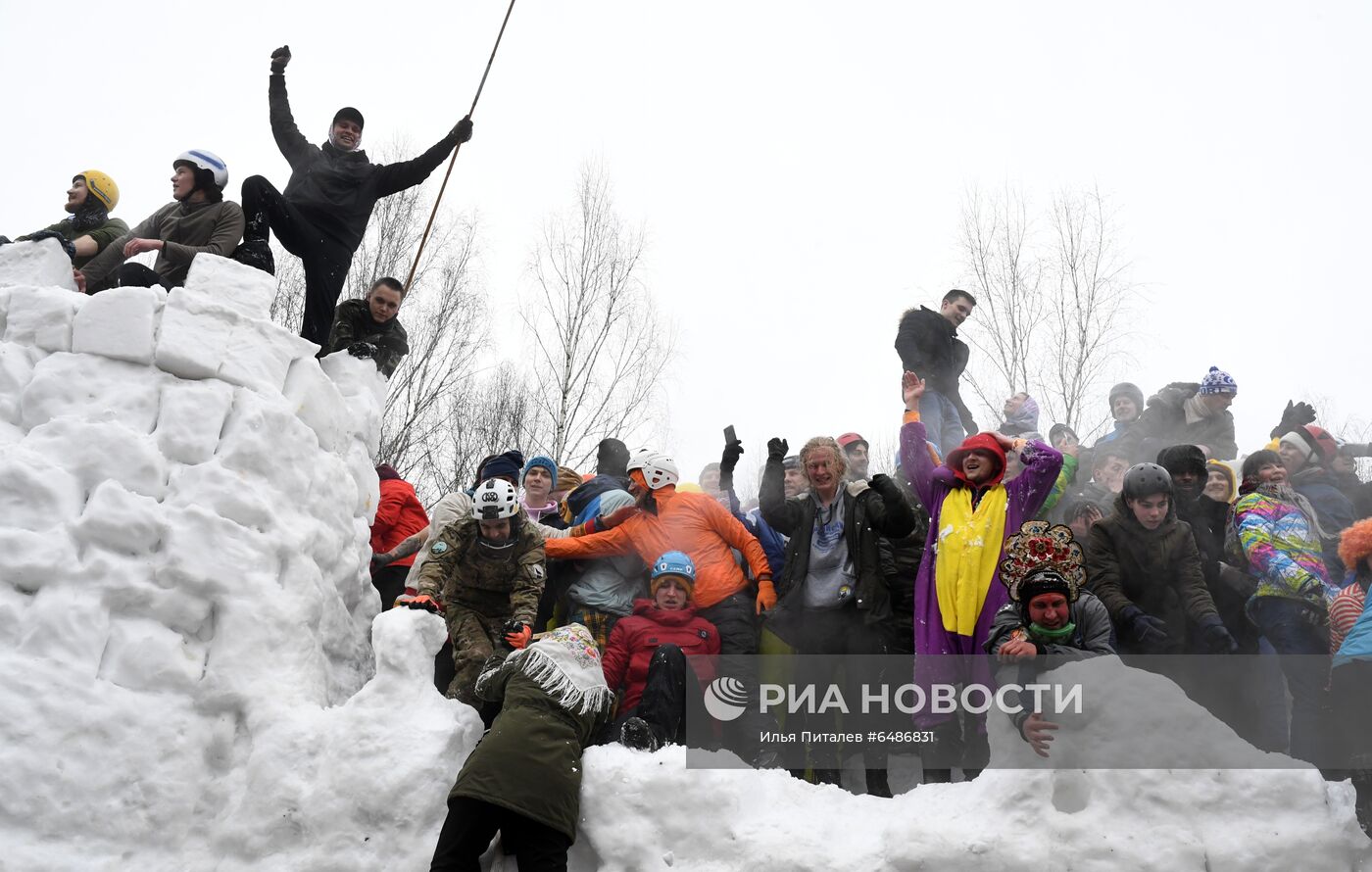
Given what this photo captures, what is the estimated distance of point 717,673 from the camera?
4.89 m

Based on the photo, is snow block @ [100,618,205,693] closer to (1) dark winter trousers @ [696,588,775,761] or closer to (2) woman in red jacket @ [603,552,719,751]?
(2) woman in red jacket @ [603,552,719,751]

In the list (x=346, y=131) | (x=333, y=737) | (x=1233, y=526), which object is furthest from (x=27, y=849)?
(x=1233, y=526)

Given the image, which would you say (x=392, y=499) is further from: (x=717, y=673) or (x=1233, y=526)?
(x=1233, y=526)

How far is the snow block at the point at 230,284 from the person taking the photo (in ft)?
16.9

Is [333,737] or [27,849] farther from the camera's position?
[333,737]

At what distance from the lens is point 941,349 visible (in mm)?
7418

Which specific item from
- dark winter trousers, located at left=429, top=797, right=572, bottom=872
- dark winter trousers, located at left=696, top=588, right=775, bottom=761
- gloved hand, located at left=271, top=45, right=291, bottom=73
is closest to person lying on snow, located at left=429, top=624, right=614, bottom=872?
dark winter trousers, located at left=429, top=797, right=572, bottom=872

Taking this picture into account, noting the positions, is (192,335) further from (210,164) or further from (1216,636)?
(1216,636)

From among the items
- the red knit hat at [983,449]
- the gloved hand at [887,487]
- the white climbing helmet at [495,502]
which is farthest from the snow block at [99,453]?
the red knit hat at [983,449]

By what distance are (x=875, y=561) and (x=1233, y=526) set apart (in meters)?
2.04

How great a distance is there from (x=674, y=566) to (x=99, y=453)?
9.53ft

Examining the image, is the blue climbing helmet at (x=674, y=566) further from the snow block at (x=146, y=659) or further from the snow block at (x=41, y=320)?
the snow block at (x=41, y=320)

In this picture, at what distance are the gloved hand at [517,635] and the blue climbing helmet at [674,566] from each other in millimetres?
782

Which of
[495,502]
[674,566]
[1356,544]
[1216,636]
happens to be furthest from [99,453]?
[1356,544]
